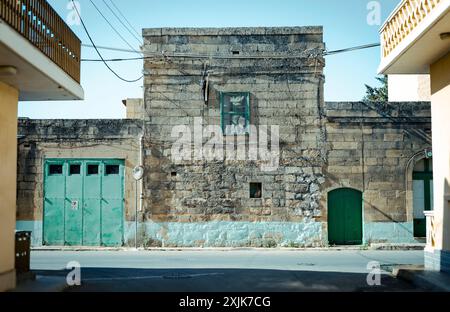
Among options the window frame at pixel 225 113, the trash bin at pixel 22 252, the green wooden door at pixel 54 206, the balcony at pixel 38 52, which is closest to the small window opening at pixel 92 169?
the green wooden door at pixel 54 206

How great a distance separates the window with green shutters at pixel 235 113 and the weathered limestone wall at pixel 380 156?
2914 millimetres

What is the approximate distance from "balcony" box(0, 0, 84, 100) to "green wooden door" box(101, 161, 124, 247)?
8.16m

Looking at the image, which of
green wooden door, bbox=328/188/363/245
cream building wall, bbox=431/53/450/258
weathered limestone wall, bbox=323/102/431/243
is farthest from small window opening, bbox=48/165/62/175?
cream building wall, bbox=431/53/450/258

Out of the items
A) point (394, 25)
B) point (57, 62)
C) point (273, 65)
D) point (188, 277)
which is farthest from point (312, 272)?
point (273, 65)

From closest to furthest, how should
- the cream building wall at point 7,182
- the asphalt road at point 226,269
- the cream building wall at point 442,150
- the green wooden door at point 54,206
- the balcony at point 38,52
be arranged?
the balcony at point 38,52 → the cream building wall at point 7,182 → the asphalt road at point 226,269 → the cream building wall at point 442,150 → the green wooden door at point 54,206

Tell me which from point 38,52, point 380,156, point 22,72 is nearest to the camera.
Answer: point 38,52

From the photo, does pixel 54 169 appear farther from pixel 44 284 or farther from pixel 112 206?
pixel 44 284

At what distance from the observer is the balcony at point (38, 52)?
917 cm

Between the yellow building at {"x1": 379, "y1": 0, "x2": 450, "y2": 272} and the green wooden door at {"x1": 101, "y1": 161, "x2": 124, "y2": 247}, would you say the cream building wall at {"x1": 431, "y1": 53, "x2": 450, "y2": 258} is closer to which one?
the yellow building at {"x1": 379, "y1": 0, "x2": 450, "y2": 272}

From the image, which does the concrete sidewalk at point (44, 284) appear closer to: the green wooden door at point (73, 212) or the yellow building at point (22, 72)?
the yellow building at point (22, 72)

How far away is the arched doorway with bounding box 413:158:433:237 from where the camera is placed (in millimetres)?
20688

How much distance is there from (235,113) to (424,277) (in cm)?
1095

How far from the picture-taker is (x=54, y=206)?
2097 cm

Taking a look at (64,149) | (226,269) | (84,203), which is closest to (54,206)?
(84,203)
